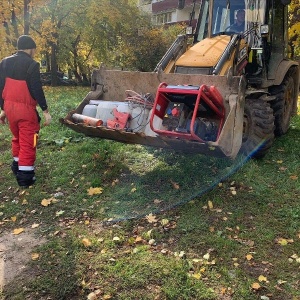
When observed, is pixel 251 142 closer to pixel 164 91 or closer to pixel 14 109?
pixel 164 91

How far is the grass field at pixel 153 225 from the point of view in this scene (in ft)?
11.9

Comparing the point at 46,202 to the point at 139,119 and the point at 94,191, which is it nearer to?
the point at 94,191

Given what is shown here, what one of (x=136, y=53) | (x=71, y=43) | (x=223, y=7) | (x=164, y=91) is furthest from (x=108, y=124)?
(x=71, y=43)

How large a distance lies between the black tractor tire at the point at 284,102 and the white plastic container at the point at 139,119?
2768 millimetres

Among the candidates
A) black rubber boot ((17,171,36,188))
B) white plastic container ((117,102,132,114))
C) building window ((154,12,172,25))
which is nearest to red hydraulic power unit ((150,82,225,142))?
white plastic container ((117,102,132,114))

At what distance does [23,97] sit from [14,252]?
203 centimetres


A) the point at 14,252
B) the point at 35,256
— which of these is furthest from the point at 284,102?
the point at 14,252

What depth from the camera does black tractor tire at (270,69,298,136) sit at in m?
7.32

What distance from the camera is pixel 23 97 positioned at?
5.20 m

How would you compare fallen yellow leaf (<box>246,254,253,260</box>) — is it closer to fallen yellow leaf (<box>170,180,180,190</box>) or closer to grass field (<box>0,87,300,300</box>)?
grass field (<box>0,87,300,300</box>)

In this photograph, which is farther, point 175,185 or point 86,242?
point 175,185

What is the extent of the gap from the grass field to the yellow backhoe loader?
1.92 feet

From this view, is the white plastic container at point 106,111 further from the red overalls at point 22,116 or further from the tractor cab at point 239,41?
the tractor cab at point 239,41

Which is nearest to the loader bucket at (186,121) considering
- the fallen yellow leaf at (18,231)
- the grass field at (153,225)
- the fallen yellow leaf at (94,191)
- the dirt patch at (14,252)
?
the grass field at (153,225)
